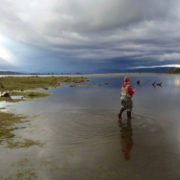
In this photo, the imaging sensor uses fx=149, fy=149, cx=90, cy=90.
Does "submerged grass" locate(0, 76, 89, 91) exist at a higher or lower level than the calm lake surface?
higher

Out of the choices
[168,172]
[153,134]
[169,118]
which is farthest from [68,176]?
[169,118]

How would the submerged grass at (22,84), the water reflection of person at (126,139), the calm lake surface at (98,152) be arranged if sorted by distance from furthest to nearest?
the submerged grass at (22,84) → the water reflection of person at (126,139) → the calm lake surface at (98,152)

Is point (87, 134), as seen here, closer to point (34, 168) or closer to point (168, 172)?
point (34, 168)

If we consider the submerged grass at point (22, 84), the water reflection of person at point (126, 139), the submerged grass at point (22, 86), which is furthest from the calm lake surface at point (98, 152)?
the submerged grass at point (22, 84)

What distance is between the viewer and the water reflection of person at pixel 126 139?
7.08 meters

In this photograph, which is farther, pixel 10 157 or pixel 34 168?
pixel 10 157

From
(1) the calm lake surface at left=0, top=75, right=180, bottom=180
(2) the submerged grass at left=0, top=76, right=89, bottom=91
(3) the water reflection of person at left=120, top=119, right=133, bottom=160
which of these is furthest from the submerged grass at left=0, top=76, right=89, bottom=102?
(3) the water reflection of person at left=120, top=119, right=133, bottom=160

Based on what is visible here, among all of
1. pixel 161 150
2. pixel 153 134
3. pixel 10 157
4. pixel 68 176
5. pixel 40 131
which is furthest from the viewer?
pixel 40 131

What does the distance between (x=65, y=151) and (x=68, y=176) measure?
1.82 meters

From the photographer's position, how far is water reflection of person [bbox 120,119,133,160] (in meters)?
7.08

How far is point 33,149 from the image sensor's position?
729cm

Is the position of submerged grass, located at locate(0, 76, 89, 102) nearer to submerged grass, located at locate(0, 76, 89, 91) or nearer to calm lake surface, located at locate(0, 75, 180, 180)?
submerged grass, located at locate(0, 76, 89, 91)

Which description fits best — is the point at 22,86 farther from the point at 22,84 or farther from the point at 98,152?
the point at 98,152

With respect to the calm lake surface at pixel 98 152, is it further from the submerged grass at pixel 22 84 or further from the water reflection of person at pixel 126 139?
the submerged grass at pixel 22 84
